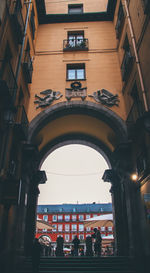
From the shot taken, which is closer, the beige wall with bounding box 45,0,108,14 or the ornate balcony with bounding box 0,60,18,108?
the ornate balcony with bounding box 0,60,18,108

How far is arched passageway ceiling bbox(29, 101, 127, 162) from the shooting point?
494 inches

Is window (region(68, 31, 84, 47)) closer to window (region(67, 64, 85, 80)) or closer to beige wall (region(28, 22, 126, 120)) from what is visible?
beige wall (region(28, 22, 126, 120))

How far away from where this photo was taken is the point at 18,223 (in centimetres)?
1011

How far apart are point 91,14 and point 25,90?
884cm

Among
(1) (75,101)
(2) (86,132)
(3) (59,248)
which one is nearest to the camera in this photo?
(1) (75,101)

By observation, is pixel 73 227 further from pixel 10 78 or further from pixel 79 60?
pixel 10 78

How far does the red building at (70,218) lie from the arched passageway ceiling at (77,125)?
1918 inches

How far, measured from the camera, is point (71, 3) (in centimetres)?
1869

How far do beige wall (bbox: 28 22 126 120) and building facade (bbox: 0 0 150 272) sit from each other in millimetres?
63

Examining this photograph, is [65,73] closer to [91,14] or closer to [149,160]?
[91,14]

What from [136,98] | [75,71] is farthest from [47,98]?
[136,98]

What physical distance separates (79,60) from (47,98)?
→ 12.7 ft

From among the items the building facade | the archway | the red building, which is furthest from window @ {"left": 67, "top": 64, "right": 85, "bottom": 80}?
the red building

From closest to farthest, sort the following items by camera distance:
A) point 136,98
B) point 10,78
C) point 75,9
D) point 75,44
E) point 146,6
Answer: point 146,6, point 10,78, point 136,98, point 75,44, point 75,9
